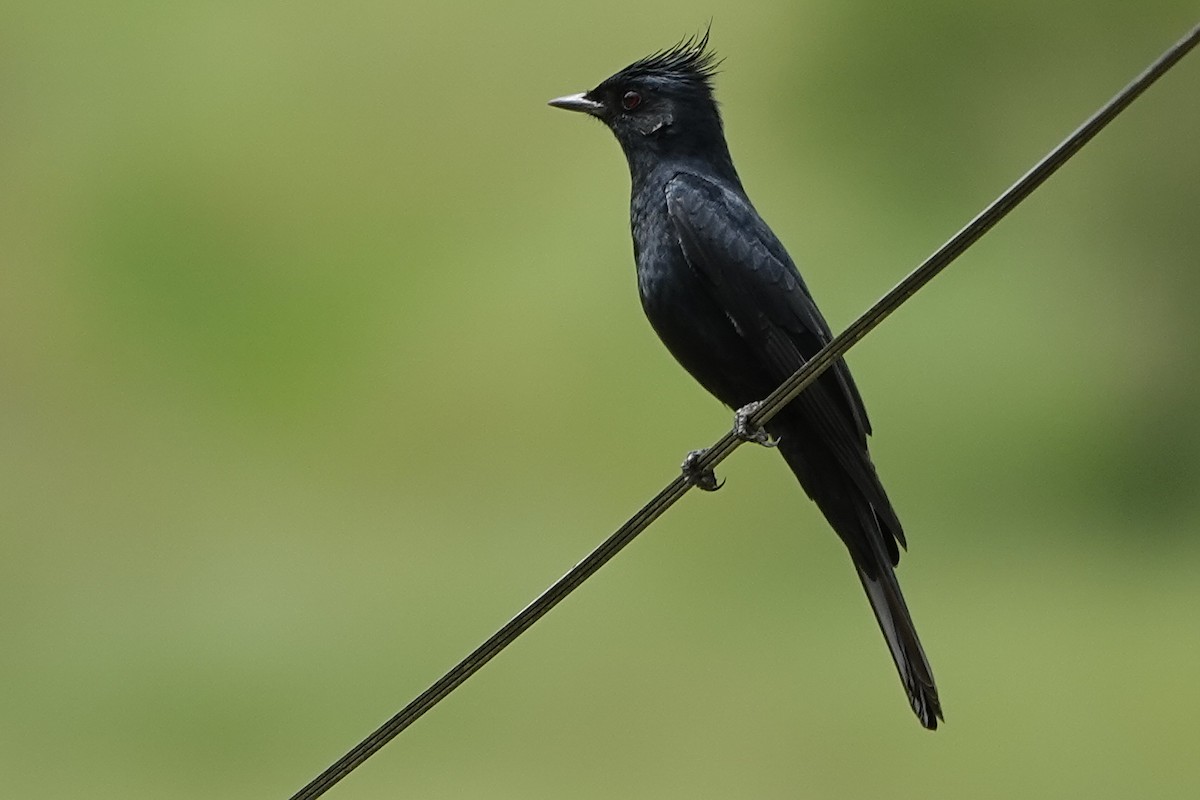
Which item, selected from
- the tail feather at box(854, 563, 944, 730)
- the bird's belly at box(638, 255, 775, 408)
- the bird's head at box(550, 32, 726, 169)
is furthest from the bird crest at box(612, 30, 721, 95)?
the tail feather at box(854, 563, 944, 730)

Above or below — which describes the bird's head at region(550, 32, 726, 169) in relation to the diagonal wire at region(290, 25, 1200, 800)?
above

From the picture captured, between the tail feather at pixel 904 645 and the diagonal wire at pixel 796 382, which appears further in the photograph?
the tail feather at pixel 904 645

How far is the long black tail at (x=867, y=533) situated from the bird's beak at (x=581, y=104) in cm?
118

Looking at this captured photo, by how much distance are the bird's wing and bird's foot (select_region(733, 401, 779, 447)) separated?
0.37 ft

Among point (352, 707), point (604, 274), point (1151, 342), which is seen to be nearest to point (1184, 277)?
point (1151, 342)

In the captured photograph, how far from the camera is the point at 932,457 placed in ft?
19.6

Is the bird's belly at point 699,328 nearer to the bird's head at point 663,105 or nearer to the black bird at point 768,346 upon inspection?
the black bird at point 768,346

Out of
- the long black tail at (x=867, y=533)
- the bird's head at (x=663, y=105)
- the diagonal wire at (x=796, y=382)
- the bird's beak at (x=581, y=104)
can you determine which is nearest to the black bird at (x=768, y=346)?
the long black tail at (x=867, y=533)

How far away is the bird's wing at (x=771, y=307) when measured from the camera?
3.14 meters

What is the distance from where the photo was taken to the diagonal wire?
1.90 meters

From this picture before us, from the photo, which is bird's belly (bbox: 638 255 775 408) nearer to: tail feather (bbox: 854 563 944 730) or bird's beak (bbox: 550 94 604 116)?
tail feather (bbox: 854 563 944 730)

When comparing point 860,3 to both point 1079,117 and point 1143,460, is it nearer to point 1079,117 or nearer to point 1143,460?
point 1079,117

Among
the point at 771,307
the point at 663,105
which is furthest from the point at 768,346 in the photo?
the point at 663,105

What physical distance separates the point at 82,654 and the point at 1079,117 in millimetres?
4801
